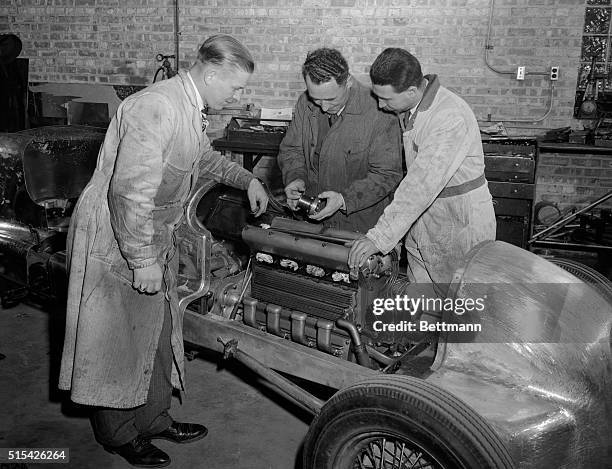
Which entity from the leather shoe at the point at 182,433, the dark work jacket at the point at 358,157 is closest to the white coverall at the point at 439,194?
the dark work jacket at the point at 358,157

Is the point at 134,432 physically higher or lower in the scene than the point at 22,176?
lower

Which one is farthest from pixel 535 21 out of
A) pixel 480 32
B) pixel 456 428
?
pixel 456 428

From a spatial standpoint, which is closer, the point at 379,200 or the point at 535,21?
the point at 379,200

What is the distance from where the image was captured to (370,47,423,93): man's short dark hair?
2.89m

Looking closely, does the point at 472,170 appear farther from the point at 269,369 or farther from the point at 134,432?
the point at 134,432

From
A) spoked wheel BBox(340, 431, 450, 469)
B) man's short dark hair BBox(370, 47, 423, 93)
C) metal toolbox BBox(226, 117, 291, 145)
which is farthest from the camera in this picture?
metal toolbox BBox(226, 117, 291, 145)

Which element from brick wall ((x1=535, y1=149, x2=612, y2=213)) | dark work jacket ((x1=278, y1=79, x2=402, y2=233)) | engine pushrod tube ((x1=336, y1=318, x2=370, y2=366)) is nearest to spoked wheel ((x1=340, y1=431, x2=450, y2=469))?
engine pushrod tube ((x1=336, y1=318, x2=370, y2=366))

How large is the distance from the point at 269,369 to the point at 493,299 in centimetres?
107

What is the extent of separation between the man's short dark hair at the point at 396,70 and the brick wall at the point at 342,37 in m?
4.55

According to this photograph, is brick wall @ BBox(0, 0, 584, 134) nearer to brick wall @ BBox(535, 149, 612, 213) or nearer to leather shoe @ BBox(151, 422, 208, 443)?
brick wall @ BBox(535, 149, 612, 213)

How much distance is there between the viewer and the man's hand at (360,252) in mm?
2619

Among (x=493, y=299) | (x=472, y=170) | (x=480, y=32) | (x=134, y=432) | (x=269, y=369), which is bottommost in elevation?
(x=134, y=432)

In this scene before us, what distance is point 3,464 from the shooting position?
8.36 ft

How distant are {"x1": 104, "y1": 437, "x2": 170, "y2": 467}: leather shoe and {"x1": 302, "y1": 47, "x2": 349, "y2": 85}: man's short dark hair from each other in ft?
7.07
